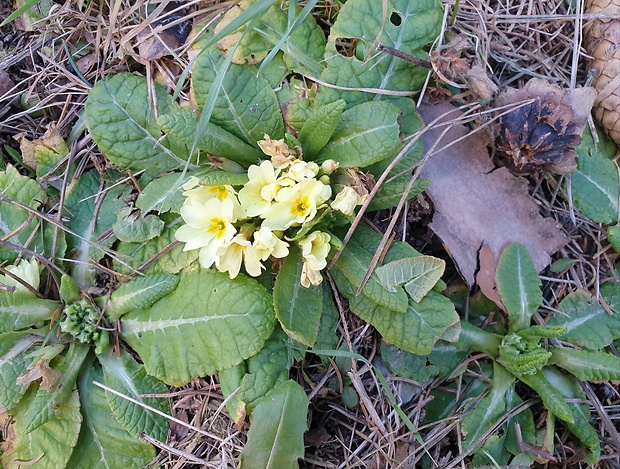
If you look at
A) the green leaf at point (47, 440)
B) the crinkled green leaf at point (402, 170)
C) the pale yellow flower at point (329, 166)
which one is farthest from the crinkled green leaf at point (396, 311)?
the green leaf at point (47, 440)

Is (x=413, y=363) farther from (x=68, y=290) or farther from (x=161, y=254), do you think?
(x=68, y=290)

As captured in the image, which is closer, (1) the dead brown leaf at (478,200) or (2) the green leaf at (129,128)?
(2) the green leaf at (129,128)

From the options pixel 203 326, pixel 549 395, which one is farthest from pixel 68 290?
pixel 549 395

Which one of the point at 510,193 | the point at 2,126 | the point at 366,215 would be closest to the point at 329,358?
the point at 366,215

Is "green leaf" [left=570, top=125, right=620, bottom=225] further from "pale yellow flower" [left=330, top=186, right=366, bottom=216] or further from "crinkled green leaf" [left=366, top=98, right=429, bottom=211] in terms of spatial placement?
"pale yellow flower" [left=330, top=186, right=366, bottom=216]

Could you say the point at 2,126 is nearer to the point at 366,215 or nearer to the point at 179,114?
the point at 179,114

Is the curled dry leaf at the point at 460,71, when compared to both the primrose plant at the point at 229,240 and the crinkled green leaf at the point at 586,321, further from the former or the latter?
the crinkled green leaf at the point at 586,321

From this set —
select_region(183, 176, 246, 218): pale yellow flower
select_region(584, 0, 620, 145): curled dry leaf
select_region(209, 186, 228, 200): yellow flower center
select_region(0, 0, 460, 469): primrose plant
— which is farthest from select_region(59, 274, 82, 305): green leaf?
select_region(584, 0, 620, 145): curled dry leaf
